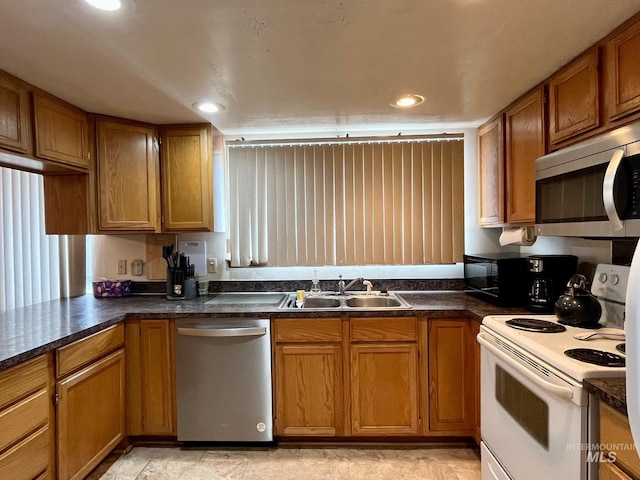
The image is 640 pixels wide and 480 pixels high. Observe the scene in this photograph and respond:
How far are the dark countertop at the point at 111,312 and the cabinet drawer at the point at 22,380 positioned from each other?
6 cm

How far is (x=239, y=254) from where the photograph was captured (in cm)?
278

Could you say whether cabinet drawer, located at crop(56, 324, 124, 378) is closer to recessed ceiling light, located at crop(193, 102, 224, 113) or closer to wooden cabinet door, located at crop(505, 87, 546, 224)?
recessed ceiling light, located at crop(193, 102, 224, 113)

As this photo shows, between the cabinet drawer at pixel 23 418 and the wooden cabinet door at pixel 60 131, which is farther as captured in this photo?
the wooden cabinet door at pixel 60 131

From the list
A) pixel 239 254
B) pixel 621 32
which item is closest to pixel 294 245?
pixel 239 254

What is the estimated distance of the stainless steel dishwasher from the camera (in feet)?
7.07

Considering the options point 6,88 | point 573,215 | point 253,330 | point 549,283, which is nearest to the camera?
point 573,215

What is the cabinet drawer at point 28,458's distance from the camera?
4.41ft

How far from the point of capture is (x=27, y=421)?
4.75 feet

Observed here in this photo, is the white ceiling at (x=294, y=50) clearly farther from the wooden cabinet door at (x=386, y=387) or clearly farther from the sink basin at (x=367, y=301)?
the wooden cabinet door at (x=386, y=387)

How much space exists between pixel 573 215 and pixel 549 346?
1.86 feet

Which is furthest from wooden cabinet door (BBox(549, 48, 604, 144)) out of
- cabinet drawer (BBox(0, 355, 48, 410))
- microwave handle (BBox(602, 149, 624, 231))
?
cabinet drawer (BBox(0, 355, 48, 410))

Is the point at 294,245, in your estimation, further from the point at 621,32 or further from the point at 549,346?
the point at 621,32

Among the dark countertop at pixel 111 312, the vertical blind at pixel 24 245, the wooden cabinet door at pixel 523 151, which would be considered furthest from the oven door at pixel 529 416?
the vertical blind at pixel 24 245

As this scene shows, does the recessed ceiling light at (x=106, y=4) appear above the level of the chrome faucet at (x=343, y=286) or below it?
above
